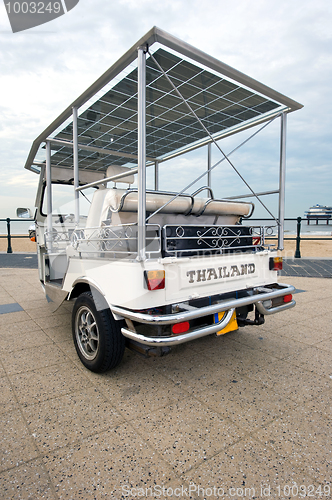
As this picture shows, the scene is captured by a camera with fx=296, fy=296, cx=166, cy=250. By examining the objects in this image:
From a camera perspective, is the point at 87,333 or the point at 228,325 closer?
the point at 228,325

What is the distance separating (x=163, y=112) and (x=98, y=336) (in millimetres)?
3047

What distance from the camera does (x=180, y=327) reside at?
88.9 inches

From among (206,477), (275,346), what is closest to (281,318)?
(275,346)

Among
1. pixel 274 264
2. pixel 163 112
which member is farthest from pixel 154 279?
pixel 163 112

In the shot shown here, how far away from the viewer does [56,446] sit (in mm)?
1842

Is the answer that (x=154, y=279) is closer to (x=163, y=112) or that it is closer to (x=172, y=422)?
(x=172, y=422)

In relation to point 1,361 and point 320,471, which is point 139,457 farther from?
point 1,361

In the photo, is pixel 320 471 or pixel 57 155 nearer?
pixel 320 471

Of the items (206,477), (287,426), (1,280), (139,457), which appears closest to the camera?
(206,477)

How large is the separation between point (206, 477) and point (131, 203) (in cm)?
203

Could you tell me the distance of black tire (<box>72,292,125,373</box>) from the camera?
8.17 feet

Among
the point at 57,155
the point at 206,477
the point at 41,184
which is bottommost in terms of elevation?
the point at 206,477

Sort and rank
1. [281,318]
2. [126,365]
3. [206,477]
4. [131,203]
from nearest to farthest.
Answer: [206,477] → [131,203] → [126,365] → [281,318]

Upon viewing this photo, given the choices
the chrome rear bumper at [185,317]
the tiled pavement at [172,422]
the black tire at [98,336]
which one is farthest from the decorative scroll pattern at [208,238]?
the tiled pavement at [172,422]
